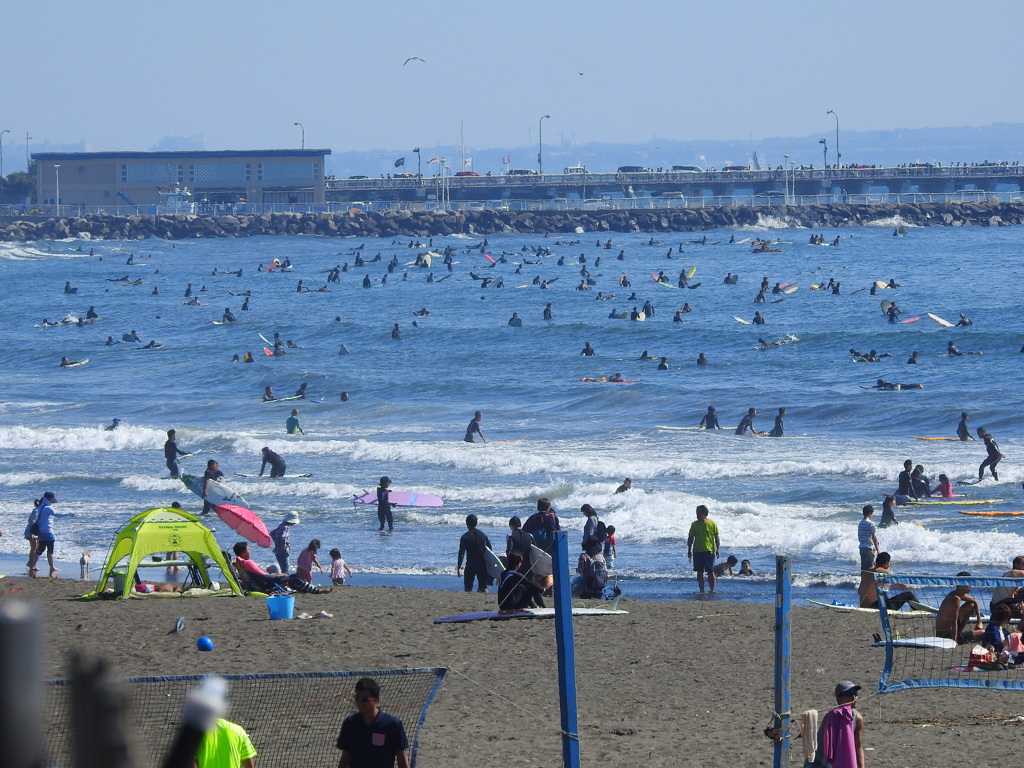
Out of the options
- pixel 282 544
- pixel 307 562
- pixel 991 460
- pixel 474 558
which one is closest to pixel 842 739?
pixel 474 558

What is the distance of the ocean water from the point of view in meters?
19.7

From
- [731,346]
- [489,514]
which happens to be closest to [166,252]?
[731,346]

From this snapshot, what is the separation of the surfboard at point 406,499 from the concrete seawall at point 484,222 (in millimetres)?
91805

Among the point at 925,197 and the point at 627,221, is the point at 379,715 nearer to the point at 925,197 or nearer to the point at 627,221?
the point at 627,221

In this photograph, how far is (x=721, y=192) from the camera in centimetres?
14350

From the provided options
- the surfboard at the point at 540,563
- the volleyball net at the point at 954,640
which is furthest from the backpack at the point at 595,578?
the volleyball net at the point at 954,640

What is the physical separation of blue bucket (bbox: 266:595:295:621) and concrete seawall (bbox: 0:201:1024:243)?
101021mm

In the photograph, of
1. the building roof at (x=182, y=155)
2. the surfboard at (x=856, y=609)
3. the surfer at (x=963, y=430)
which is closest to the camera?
the surfboard at (x=856, y=609)

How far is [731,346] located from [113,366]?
21.5 metres

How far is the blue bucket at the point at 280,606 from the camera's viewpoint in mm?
12352

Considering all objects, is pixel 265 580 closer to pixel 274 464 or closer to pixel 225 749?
pixel 225 749

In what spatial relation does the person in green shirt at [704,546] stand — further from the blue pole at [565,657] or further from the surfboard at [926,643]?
the blue pole at [565,657]

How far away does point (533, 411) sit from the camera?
3488cm

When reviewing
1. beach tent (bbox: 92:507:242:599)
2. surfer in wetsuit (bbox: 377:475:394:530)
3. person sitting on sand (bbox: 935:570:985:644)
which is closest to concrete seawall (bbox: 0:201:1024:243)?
surfer in wetsuit (bbox: 377:475:394:530)
